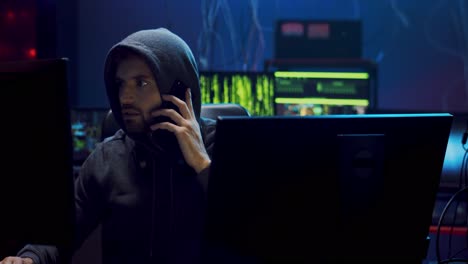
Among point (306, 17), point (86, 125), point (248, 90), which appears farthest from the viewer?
point (306, 17)

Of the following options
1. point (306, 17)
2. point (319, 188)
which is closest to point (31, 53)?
point (306, 17)

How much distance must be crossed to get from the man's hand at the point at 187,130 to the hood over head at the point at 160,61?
0.17ft

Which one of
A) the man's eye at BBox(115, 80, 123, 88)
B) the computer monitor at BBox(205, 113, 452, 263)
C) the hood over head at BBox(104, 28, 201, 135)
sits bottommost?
the computer monitor at BBox(205, 113, 452, 263)

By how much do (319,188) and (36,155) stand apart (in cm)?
42

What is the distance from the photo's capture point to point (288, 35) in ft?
Answer: 10.1

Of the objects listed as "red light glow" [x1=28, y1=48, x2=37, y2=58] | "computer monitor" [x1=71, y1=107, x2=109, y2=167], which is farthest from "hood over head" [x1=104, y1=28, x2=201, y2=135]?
"red light glow" [x1=28, y1=48, x2=37, y2=58]

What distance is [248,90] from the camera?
2875 millimetres

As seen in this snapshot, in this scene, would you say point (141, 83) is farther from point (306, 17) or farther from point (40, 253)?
point (306, 17)

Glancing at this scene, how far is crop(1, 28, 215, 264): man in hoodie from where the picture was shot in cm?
143

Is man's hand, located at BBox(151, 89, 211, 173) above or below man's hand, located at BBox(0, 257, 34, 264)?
above

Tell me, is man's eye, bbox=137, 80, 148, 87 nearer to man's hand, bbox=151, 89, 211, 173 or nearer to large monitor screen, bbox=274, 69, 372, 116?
man's hand, bbox=151, 89, 211, 173

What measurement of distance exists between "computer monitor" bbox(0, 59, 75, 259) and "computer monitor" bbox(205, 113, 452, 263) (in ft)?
0.70

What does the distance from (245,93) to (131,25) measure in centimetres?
111

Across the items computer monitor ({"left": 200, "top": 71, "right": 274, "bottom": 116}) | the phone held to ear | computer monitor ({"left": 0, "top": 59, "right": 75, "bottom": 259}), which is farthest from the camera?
computer monitor ({"left": 200, "top": 71, "right": 274, "bottom": 116})
